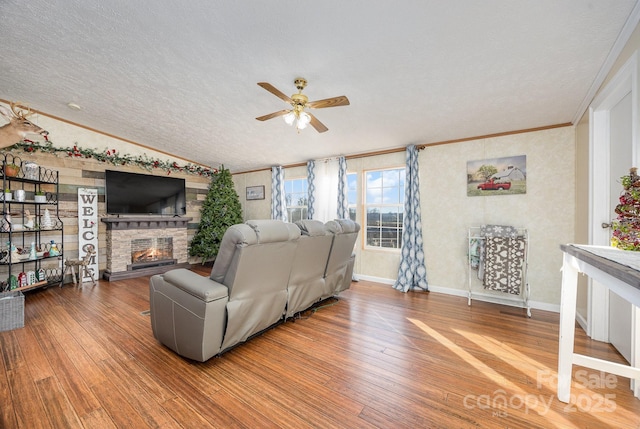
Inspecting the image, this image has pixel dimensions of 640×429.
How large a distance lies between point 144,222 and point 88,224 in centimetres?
87

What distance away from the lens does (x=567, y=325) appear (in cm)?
166

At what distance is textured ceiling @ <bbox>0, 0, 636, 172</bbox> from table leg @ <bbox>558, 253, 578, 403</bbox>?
1739 mm

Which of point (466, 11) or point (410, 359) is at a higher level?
point (466, 11)

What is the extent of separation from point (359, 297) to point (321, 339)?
149cm

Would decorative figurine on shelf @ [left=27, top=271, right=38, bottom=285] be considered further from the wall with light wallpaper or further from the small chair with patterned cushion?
the wall with light wallpaper

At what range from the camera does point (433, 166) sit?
4262 mm

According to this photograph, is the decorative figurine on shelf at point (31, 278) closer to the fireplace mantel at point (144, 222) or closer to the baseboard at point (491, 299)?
the fireplace mantel at point (144, 222)

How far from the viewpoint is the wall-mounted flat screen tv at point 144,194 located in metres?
5.02

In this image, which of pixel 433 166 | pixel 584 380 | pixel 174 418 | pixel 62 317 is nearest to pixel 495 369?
pixel 584 380

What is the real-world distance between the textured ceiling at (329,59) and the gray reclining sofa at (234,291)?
5.42 ft

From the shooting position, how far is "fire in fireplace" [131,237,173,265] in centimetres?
529

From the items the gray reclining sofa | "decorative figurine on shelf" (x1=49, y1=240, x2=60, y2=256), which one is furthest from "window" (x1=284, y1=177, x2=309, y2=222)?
"decorative figurine on shelf" (x1=49, y1=240, x2=60, y2=256)

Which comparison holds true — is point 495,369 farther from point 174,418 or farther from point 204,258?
point 204,258

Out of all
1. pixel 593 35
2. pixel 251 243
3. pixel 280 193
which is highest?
pixel 593 35
